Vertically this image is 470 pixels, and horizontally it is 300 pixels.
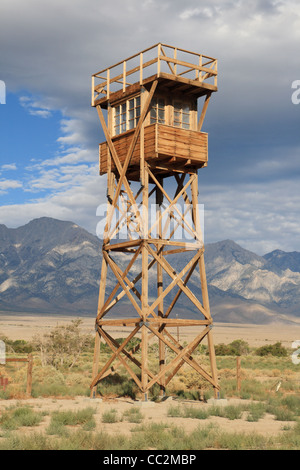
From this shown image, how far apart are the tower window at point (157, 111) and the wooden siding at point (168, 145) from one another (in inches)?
30.7

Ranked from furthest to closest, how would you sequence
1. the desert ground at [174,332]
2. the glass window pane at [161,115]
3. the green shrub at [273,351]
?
the desert ground at [174,332] → the green shrub at [273,351] → the glass window pane at [161,115]

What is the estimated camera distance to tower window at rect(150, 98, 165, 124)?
2291cm

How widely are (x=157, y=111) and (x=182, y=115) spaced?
129 cm

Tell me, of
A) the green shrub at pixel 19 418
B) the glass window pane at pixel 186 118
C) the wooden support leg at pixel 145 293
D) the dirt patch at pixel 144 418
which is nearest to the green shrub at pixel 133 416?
the dirt patch at pixel 144 418

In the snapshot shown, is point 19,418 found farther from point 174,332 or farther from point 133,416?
point 174,332

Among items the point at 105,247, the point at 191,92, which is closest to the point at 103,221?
the point at 105,247

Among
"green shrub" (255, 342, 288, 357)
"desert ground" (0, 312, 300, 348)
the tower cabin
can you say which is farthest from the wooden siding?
"desert ground" (0, 312, 300, 348)

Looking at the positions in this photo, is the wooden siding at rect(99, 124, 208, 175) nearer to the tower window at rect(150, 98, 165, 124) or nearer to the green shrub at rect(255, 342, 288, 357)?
the tower window at rect(150, 98, 165, 124)

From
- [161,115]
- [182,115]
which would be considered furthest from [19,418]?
[182,115]

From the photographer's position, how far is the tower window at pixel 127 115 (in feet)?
76.3

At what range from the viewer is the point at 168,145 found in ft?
72.6

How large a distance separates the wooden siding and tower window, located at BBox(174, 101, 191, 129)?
747 millimetres

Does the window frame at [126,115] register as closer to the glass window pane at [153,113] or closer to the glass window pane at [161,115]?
the glass window pane at [153,113]

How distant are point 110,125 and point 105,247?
4836 mm
